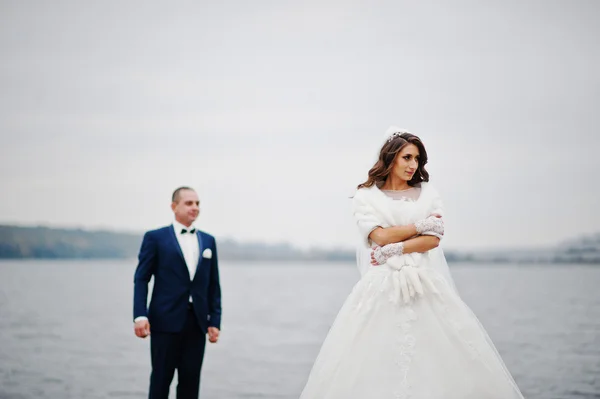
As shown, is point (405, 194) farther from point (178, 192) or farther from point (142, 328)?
point (142, 328)

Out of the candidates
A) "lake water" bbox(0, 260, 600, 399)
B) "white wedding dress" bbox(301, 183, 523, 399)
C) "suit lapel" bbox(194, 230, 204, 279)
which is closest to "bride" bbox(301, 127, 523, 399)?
"white wedding dress" bbox(301, 183, 523, 399)

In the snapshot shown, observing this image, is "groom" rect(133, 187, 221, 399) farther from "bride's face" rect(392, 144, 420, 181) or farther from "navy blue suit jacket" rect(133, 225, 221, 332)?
"bride's face" rect(392, 144, 420, 181)

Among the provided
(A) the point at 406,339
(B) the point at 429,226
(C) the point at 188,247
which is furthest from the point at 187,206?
(A) the point at 406,339

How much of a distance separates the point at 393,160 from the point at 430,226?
0.43 meters

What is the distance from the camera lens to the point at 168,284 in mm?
5242

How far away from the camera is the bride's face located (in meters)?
4.30

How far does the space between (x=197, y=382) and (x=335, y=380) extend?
158 centimetres

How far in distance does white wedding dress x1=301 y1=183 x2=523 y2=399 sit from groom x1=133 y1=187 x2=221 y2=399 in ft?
4.48

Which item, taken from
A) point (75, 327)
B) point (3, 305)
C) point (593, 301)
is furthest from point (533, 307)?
point (3, 305)

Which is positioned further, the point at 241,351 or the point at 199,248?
the point at 241,351

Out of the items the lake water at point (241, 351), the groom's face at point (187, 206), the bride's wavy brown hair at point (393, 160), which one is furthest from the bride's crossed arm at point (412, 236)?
the lake water at point (241, 351)

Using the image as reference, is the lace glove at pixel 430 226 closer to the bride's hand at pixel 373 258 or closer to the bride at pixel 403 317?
the bride at pixel 403 317

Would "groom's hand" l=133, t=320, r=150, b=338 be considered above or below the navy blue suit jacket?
below

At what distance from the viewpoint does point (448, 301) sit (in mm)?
4121
